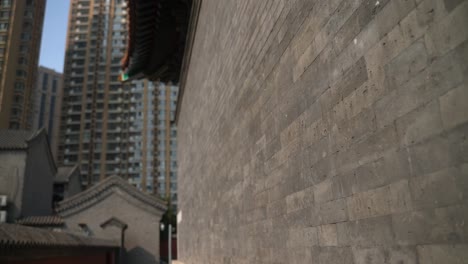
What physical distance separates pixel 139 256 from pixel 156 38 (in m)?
15.8

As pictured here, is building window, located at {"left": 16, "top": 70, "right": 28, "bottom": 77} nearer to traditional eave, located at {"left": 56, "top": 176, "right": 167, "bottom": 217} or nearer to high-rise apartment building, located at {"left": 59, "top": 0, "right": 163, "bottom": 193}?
high-rise apartment building, located at {"left": 59, "top": 0, "right": 163, "bottom": 193}

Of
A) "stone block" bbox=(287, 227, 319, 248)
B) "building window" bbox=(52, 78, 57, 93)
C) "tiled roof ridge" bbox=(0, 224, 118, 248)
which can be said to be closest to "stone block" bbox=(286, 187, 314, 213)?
"stone block" bbox=(287, 227, 319, 248)

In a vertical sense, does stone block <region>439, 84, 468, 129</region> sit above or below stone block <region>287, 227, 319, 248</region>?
above

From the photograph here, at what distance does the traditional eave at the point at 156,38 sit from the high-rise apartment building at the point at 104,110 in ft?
141

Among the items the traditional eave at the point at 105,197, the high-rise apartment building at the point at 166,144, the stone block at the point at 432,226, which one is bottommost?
the stone block at the point at 432,226

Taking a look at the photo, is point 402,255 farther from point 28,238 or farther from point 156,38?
point 156,38

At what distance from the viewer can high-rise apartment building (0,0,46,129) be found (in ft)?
140

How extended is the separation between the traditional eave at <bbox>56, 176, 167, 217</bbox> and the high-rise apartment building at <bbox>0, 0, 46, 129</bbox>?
2048 cm

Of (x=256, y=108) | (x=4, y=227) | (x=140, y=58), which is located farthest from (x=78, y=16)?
(x=256, y=108)

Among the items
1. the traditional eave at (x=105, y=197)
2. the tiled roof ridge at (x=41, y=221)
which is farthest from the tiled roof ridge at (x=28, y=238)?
the traditional eave at (x=105, y=197)

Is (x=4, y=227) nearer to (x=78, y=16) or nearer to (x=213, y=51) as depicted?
(x=213, y=51)

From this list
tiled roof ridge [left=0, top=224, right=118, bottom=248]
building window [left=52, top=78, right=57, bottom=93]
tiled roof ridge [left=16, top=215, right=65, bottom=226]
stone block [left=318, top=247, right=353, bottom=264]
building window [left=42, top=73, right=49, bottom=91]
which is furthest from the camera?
building window [left=52, top=78, right=57, bottom=93]

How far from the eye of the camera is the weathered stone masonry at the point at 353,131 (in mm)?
1735

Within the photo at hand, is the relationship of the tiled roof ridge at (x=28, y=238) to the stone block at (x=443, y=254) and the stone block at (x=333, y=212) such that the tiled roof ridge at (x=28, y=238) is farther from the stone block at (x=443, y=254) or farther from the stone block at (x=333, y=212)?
the stone block at (x=443, y=254)
